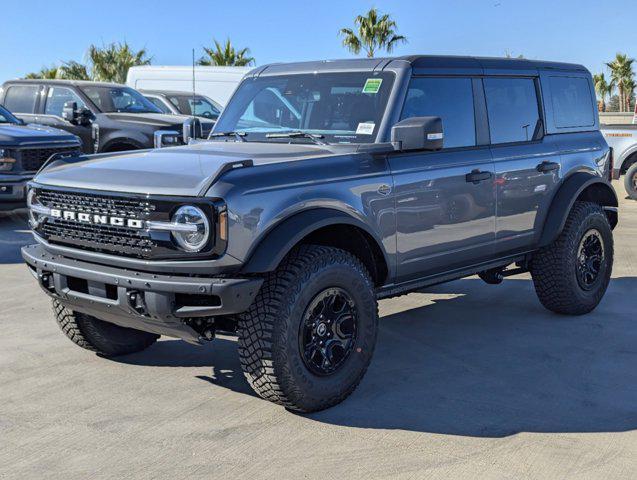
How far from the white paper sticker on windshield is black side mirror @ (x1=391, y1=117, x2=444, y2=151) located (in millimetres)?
191

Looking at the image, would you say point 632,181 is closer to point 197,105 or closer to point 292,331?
point 197,105

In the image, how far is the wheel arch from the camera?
158 inches

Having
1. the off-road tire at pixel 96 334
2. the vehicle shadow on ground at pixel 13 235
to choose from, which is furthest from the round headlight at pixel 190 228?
the vehicle shadow on ground at pixel 13 235

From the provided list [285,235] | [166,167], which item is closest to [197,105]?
[166,167]

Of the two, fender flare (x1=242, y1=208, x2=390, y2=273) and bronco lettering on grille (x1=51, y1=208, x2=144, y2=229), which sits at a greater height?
bronco lettering on grille (x1=51, y1=208, x2=144, y2=229)

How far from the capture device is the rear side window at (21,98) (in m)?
13.6

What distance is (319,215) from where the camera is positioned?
14.1ft

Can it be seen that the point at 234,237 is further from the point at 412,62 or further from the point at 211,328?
the point at 412,62

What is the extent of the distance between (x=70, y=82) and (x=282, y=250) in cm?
1070

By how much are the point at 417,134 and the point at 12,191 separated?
23.5ft

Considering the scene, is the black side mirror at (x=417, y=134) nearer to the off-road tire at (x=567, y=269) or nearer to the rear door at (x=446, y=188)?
the rear door at (x=446, y=188)

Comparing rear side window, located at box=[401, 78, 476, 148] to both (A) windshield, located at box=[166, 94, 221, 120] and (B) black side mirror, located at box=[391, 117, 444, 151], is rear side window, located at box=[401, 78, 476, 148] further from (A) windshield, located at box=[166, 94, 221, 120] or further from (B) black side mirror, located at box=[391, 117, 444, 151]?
(A) windshield, located at box=[166, 94, 221, 120]

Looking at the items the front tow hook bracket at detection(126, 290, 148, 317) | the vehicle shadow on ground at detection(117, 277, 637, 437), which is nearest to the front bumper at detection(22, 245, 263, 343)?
the front tow hook bracket at detection(126, 290, 148, 317)

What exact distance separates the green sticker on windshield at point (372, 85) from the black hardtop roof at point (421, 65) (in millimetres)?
88
